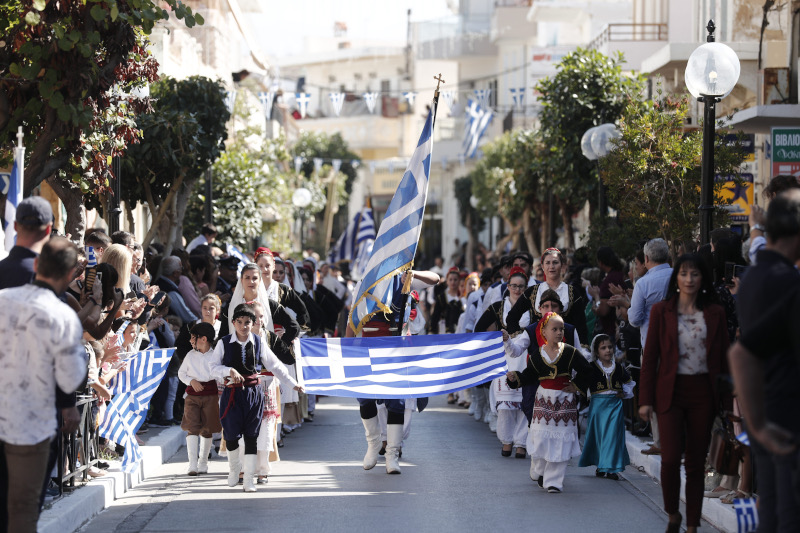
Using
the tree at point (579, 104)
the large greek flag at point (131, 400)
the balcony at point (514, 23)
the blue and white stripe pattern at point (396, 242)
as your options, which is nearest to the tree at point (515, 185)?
the tree at point (579, 104)

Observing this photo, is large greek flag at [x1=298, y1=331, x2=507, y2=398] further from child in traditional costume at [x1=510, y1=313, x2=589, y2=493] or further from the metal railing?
the metal railing

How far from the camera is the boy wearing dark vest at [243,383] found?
36.2 ft

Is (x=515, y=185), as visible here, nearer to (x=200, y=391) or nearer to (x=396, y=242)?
(x=396, y=242)

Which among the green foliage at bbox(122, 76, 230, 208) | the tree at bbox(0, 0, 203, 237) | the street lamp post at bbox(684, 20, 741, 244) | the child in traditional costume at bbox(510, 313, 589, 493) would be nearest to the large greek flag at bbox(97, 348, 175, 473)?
the tree at bbox(0, 0, 203, 237)

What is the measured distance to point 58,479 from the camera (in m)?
9.41

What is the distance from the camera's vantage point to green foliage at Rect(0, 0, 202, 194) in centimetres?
1110

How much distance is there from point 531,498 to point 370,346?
2.10m

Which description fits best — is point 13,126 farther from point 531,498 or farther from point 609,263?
point 609,263

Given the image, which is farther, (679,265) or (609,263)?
(609,263)

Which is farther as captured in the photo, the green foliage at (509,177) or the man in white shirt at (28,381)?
the green foliage at (509,177)

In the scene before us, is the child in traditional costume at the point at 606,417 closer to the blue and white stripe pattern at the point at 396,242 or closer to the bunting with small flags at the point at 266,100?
the blue and white stripe pattern at the point at 396,242

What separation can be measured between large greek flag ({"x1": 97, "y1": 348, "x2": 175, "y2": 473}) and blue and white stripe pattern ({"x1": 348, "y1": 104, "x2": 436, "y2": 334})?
1924 mm

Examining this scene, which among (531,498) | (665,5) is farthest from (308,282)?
(665,5)

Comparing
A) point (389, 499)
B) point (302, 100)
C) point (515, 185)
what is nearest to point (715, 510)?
point (389, 499)
